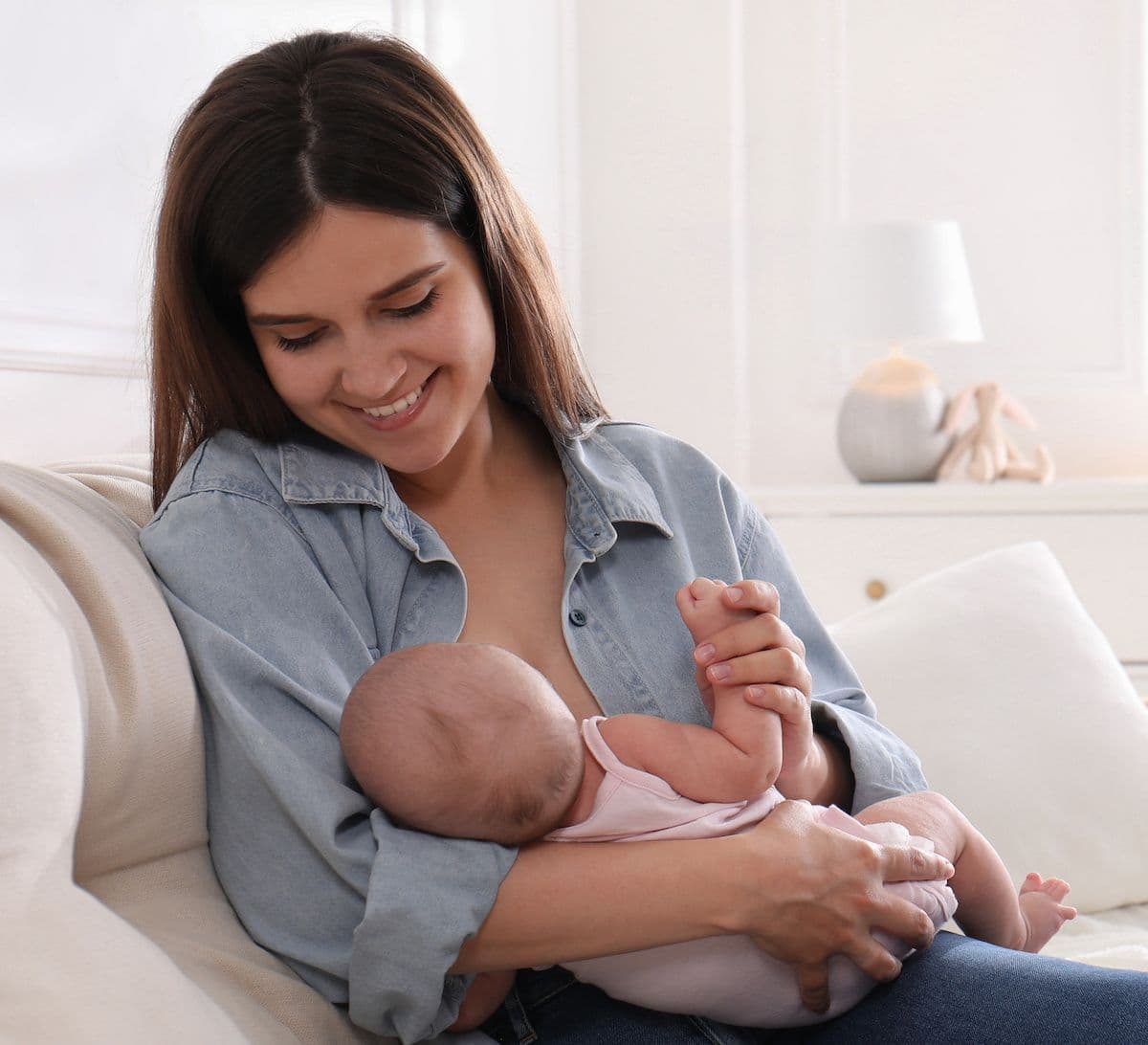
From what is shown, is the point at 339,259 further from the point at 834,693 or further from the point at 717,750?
the point at 834,693

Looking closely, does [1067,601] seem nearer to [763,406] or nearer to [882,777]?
[882,777]

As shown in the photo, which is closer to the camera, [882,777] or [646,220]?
[882,777]

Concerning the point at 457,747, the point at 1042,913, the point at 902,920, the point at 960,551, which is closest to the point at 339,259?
the point at 457,747

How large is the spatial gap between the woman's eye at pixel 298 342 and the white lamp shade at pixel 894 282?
197 centimetres

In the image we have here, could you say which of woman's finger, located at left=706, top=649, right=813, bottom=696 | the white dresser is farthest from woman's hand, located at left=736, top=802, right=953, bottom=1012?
the white dresser

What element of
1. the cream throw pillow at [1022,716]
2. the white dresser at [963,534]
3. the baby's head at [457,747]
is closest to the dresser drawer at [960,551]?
the white dresser at [963,534]

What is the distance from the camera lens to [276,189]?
1.05m

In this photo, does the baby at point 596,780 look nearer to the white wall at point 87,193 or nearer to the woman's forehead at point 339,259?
the woman's forehead at point 339,259

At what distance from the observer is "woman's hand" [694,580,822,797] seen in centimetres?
104

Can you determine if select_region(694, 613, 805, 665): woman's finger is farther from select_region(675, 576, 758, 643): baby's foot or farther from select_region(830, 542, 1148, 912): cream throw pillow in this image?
select_region(830, 542, 1148, 912): cream throw pillow

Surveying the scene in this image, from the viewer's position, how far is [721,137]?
325cm

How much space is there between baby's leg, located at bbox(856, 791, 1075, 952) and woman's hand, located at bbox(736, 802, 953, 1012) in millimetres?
80

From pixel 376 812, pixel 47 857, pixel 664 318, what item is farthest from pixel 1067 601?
pixel 664 318

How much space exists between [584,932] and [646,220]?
2573mm
